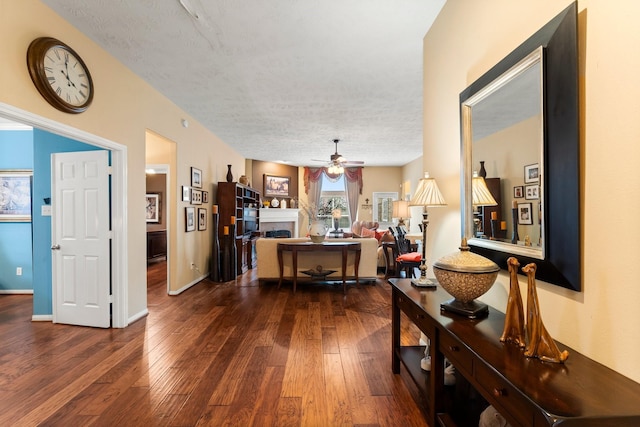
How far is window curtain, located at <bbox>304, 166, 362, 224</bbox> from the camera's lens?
952 cm

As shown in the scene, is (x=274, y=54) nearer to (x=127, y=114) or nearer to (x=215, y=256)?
(x=127, y=114)

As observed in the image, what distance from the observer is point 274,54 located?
2951 millimetres

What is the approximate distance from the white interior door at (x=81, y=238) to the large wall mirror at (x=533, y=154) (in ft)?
11.9

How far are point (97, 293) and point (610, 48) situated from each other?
436cm

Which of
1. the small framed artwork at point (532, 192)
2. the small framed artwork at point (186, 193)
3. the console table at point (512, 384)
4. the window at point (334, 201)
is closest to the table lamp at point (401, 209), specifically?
the window at point (334, 201)

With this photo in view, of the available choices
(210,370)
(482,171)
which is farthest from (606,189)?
(210,370)

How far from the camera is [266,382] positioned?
7.19 feet

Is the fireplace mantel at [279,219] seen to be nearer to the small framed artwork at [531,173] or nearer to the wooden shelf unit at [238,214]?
the wooden shelf unit at [238,214]

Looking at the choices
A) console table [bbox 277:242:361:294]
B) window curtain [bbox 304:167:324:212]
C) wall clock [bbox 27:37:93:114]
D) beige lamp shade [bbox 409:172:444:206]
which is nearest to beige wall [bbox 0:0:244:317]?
wall clock [bbox 27:37:93:114]

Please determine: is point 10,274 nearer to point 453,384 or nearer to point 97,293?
point 97,293

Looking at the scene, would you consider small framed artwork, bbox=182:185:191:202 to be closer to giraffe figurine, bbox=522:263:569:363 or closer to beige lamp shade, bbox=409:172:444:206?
beige lamp shade, bbox=409:172:444:206

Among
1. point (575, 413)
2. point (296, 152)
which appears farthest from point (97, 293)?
point (296, 152)

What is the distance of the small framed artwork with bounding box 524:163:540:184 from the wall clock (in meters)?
3.40

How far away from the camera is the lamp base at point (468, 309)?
58.9 inches
